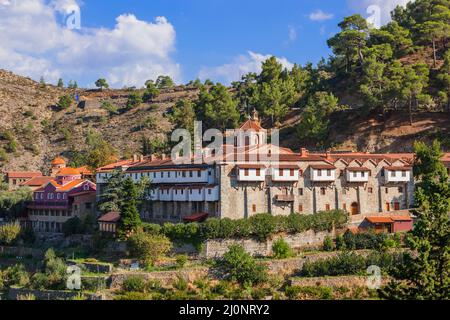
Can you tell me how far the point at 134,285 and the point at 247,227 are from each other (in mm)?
10445

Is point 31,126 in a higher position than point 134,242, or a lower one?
higher

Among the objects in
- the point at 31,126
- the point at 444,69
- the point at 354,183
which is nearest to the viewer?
the point at 354,183

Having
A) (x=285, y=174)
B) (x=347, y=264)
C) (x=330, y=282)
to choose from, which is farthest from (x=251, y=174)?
(x=330, y=282)

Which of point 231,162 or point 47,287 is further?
point 231,162

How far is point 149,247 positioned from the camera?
1833 inches

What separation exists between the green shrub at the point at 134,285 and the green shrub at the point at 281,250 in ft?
36.4

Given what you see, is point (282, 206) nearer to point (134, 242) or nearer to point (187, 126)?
point (134, 242)

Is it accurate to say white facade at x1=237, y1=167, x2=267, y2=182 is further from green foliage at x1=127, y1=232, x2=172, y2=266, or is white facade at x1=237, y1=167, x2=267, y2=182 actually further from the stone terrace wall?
green foliage at x1=127, y1=232, x2=172, y2=266

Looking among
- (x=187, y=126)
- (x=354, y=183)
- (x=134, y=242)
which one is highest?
(x=187, y=126)

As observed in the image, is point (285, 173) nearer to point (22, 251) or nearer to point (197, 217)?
point (197, 217)

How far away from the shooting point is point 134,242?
47438 millimetres

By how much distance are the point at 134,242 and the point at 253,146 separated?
1470cm
